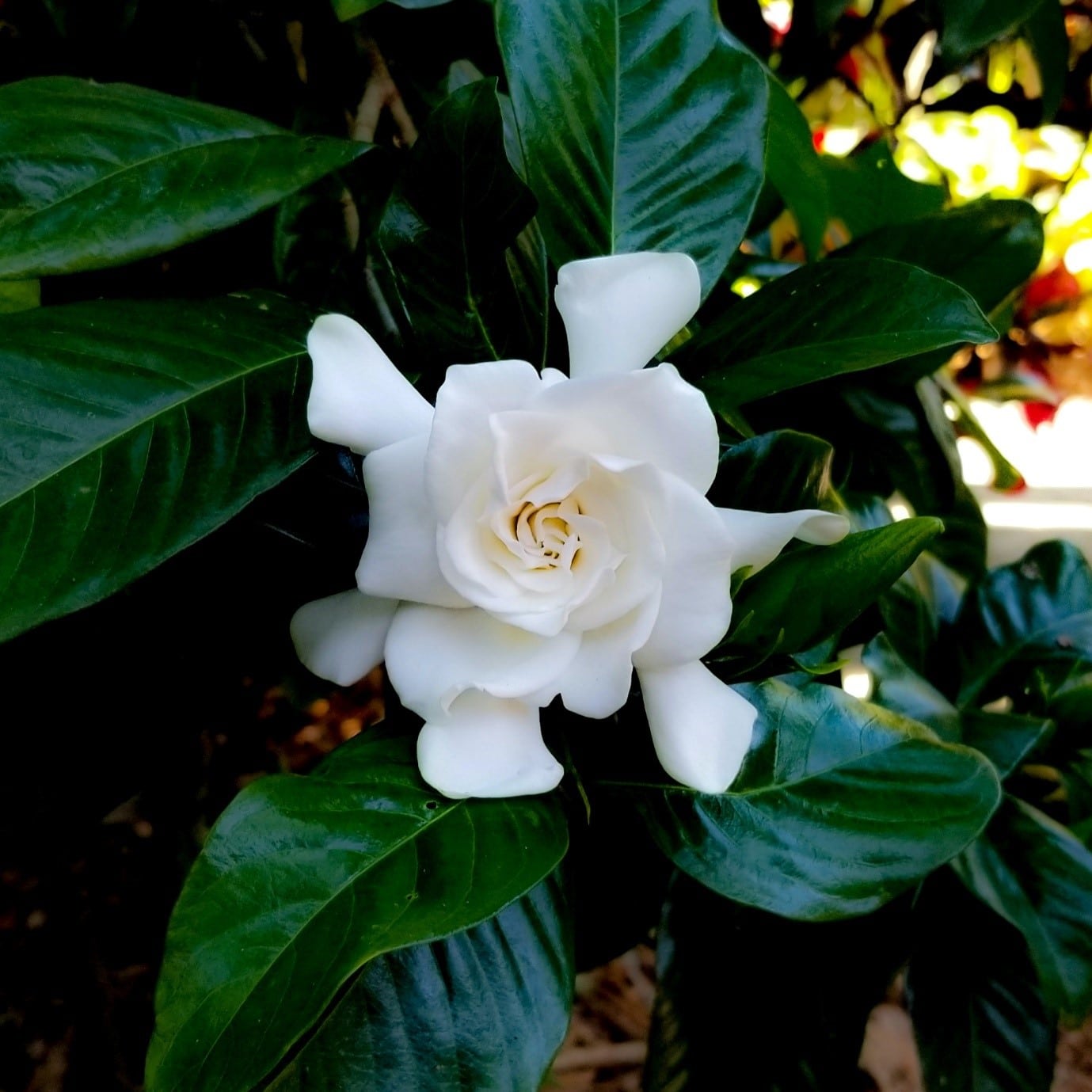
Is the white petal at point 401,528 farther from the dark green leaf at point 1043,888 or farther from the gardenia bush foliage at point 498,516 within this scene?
the dark green leaf at point 1043,888

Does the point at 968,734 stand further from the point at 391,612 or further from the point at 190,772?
the point at 190,772

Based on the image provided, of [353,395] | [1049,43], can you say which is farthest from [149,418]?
[1049,43]

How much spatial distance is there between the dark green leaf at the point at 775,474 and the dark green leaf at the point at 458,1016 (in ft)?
0.83

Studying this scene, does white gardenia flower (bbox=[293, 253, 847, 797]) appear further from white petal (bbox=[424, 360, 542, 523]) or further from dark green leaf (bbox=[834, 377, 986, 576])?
dark green leaf (bbox=[834, 377, 986, 576])

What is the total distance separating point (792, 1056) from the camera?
0.74 meters

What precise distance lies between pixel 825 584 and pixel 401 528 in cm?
22

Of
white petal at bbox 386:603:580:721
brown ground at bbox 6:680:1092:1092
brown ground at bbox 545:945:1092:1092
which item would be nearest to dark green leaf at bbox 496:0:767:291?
white petal at bbox 386:603:580:721

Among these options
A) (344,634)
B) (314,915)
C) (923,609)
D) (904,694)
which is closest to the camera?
(314,915)

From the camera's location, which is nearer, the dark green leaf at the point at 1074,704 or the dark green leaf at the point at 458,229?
the dark green leaf at the point at 458,229

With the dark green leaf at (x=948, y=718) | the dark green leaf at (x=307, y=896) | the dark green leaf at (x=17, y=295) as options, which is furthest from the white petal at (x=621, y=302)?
the dark green leaf at (x=948, y=718)

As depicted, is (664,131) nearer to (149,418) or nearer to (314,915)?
(149,418)

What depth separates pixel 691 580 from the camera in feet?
1.36

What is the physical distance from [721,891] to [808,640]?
5.5 inches

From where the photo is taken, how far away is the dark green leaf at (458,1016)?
1.51 ft
